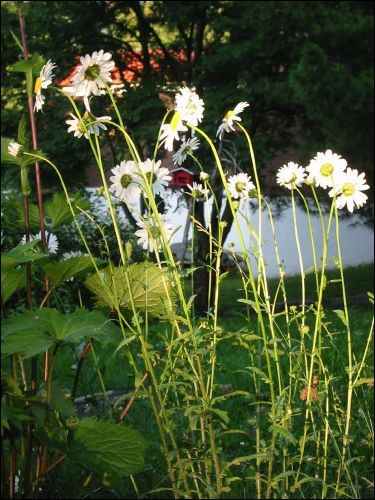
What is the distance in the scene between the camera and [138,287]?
218 centimetres

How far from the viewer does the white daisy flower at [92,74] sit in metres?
1.96

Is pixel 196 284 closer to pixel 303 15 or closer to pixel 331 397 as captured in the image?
pixel 303 15

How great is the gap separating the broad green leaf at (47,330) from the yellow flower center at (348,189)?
2.74 feet

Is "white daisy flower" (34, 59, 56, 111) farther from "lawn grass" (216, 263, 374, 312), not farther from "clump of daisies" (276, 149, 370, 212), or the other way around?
"lawn grass" (216, 263, 374, 312)


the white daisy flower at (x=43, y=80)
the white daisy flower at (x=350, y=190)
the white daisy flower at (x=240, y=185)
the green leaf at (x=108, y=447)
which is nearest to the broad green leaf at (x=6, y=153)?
the white daisy flower at (x=43, y=80)

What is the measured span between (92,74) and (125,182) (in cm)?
30

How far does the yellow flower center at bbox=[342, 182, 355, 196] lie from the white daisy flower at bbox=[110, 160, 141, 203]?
0.56 metres

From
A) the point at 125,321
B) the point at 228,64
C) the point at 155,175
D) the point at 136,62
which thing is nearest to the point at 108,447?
the point at 125,321

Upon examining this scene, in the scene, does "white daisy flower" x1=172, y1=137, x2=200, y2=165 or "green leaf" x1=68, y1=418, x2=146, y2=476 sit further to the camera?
"white daisy flower" x1=172, y1=137, x2=200, y2=165

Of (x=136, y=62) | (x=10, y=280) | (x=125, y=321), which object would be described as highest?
(x=136, y=62)

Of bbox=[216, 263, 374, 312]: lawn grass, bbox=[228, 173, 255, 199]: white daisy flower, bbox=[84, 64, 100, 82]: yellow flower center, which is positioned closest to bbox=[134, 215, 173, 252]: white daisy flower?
bbox=[228, 173, 255, 199]: white daisy flower

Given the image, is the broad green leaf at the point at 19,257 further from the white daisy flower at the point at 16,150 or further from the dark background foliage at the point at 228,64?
the dark background foliage at the point at 228,64

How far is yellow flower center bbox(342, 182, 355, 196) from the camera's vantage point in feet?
7.29

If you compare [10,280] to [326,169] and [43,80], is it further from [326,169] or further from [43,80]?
[326,169]
